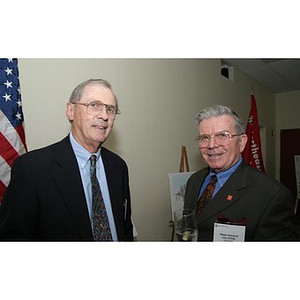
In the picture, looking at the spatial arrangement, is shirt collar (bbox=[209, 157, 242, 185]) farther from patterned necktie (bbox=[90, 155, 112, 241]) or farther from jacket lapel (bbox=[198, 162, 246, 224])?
patterned necktie (bbox=[90, 155, 112, 241])

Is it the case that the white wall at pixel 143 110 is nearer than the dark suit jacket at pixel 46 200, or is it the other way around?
the dark suit jacket at pixel 46 200

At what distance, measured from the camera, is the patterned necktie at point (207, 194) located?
55.4 inches

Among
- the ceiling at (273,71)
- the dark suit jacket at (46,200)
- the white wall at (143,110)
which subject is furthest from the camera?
the ceiling at (273,71)

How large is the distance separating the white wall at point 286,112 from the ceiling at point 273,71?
12 cm

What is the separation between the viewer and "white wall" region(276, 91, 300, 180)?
4438 millimetres

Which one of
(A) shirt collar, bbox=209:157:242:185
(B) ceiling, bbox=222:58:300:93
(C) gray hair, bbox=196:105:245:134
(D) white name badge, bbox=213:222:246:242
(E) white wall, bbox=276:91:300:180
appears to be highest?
(B) ceiling, bbox=222:58:300:93

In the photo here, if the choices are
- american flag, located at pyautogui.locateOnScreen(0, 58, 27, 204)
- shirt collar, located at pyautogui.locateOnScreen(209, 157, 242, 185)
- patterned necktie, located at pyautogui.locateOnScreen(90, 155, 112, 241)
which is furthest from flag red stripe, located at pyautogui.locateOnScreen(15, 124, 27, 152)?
shirt collar, located at pyautogui.locateOnScreen(209, 157, 242, 185)

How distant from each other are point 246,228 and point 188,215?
30cm

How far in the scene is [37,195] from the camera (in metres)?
1.01

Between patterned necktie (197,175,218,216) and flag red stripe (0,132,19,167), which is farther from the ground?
flag red stripe (0,132,19,167)

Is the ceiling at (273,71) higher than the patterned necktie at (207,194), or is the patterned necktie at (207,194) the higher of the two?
the ceiling at (273,71)

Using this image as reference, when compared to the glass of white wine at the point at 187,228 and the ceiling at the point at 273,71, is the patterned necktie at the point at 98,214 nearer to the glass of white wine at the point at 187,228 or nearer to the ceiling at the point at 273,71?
the glass of white wine at the point at 187,228

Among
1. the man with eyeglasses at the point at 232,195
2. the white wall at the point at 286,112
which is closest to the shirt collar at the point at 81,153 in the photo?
the man with eyeglasses at the point at 232,195

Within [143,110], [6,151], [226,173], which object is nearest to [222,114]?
[226,173]
